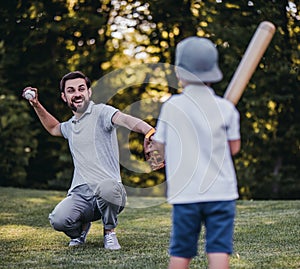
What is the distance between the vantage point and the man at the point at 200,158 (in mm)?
2877

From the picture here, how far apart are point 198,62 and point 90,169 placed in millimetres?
1987

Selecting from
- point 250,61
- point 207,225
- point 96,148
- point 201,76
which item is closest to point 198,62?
point 201,76

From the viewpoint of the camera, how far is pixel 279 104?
493 inches

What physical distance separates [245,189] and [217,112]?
9.63 meters

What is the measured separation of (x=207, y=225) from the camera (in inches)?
115

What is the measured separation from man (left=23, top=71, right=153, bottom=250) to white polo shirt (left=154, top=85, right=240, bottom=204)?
1.62 meters

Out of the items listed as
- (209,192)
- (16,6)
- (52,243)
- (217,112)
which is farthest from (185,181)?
(16,6)

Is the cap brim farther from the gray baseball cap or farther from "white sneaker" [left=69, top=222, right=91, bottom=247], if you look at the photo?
"white sneaker" [left=69, top=222, right=91, bottom=247]

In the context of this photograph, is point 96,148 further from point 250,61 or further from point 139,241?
point 250,61

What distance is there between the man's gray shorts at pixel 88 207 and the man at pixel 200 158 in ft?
5.49

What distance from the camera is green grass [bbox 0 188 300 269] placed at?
13.3 ft

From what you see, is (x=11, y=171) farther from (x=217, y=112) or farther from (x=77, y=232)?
(x=217, y=112)

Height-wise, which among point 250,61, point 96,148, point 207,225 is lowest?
point 207,225

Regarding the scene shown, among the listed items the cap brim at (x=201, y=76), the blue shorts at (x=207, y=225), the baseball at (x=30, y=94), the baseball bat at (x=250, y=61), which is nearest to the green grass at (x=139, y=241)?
the blue shorts at (x=207, y=225)
